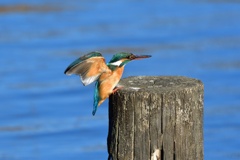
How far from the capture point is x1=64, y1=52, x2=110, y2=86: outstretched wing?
18.2ft

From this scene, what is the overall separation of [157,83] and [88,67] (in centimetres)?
48

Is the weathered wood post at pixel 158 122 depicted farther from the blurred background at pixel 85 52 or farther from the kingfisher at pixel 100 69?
the blurred background at pixel 85 52

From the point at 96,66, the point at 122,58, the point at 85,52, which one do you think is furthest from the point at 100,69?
the point at 85,52

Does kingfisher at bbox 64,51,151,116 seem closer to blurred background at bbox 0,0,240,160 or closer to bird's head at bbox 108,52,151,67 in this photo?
bird's head at bbox 108,52,151,67

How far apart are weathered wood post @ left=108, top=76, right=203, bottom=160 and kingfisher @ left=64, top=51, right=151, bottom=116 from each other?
325mm

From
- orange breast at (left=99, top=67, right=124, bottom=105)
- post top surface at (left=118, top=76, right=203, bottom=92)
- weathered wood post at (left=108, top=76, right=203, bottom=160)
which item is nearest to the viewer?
weathered wood post at (left=108, top=76, right=203, bottom=160)

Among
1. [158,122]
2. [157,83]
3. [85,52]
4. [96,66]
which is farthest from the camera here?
[85,52]

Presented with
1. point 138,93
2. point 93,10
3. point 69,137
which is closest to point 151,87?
point 138,93

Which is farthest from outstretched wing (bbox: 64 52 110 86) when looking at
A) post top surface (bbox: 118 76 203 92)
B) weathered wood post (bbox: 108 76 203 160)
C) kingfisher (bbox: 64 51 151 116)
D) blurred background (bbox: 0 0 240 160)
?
blurred background (bbox: 0 0 240 160)

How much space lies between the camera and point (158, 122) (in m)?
5.12

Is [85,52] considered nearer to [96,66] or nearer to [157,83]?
[96,66]

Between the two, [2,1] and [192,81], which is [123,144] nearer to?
[192,81]

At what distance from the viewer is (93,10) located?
15.5m

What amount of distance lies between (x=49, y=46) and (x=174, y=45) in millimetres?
1951
